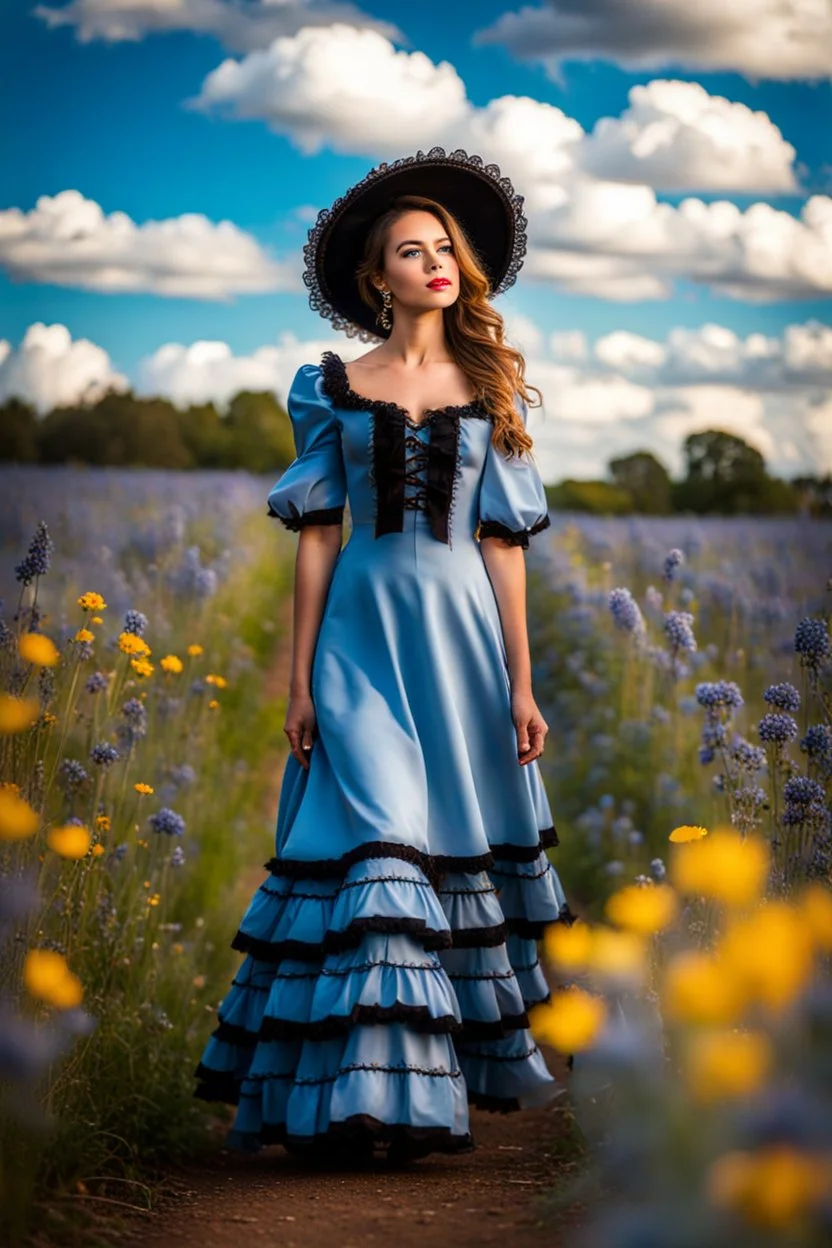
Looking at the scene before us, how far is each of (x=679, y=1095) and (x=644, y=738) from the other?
4.34m

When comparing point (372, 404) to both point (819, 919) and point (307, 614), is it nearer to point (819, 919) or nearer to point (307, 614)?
point (307, 614)

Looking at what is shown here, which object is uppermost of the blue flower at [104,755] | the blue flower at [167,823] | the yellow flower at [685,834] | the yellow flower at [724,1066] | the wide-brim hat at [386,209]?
the wide-brim hat at [386,209]

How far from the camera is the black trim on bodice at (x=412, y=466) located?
3.28 m

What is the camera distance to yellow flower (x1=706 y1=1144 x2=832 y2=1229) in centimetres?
116

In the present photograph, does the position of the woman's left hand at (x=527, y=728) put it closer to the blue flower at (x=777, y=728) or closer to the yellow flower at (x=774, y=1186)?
the blue flower at (x=777, y=728)

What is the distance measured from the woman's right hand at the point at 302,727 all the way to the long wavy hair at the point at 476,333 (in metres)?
0.78

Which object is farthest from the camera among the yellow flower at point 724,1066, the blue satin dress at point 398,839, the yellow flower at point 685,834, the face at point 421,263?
the face at point 421,263

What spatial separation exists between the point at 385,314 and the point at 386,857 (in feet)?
4.86

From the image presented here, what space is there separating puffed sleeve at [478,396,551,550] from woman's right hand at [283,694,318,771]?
601 millimetres

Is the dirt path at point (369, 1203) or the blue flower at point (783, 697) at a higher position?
the blue flower at point (783, 697)

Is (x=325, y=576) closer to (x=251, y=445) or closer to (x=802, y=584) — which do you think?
(x=802, y=584)

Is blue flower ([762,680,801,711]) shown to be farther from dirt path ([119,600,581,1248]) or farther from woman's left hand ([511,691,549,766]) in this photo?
dirt path ([119,600,581,1248])

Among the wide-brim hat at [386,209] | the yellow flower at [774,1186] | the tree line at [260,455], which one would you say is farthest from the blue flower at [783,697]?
the tree line at [260,455]

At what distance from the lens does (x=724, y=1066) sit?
1.25 metres
